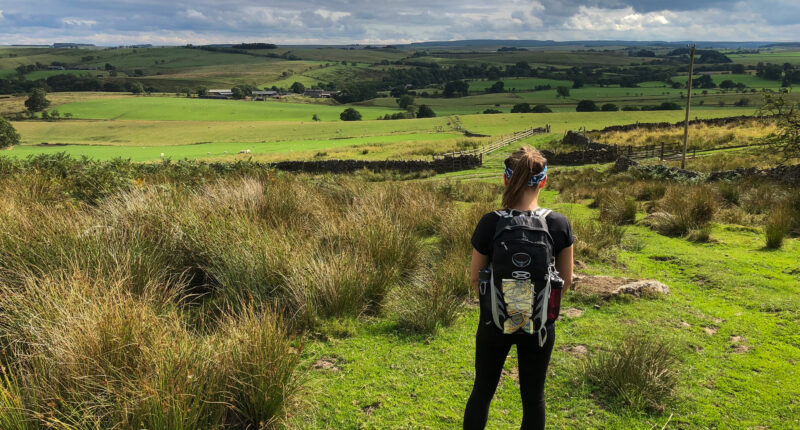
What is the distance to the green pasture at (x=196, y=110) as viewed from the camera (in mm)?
97312

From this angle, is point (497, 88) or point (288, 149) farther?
point (497, 88)

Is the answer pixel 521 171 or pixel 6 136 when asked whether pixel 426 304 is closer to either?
pixel 521 171

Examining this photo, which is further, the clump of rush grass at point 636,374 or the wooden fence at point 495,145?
the wooden fence at point 495,145

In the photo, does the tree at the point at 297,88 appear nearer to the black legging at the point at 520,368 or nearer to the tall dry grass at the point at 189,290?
the tall dry grass at the point at 189,290

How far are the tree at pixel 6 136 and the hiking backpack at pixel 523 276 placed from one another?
76469mm

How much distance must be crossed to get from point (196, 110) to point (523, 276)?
4542 inches

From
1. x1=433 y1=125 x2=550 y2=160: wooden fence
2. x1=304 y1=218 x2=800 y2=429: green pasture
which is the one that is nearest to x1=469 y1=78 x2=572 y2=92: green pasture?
x1=433 y1=125 x2=550 y2=160: wooden fence

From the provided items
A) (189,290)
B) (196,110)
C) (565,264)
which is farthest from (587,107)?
(565,264)

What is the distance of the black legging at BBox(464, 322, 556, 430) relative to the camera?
306 centimetres

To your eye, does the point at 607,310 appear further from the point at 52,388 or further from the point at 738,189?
the point at 738,189

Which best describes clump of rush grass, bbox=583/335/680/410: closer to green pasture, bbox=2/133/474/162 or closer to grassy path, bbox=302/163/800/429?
grassy path, bbox=302/163/800/429

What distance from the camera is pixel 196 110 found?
10488 centimetres

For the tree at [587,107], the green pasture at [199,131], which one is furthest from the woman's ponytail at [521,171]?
the tree at [587,107]

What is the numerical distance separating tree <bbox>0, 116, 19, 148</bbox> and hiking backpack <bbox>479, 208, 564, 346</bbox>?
251 ft
